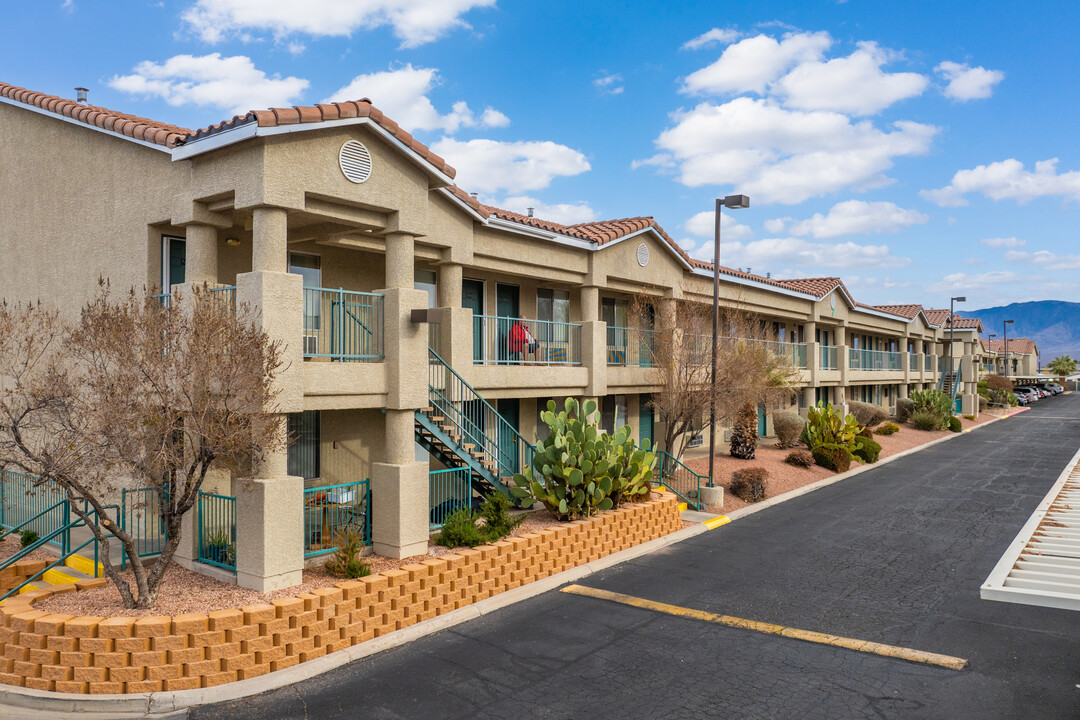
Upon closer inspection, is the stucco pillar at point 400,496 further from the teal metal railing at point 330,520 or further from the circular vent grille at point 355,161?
the circular vent grille at point 355,161

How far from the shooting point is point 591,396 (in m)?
19.8

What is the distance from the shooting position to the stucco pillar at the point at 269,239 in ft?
35.9

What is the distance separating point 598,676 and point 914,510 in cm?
1413

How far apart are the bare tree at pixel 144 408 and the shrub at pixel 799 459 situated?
67.6ft

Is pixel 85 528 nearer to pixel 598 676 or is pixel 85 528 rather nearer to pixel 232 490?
pixel 232 490

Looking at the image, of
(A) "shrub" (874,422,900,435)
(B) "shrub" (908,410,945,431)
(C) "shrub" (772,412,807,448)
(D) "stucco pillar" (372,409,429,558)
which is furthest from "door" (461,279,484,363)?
(B) "shrub" (908,410,945,431)

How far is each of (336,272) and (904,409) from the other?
39054mm

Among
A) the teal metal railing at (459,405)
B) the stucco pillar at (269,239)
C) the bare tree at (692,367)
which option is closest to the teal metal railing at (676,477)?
the bare tree at (692,367)


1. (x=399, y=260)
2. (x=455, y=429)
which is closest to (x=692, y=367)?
(x=455, y=429)

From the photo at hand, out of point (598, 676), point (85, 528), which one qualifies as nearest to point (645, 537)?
point (598, 676)

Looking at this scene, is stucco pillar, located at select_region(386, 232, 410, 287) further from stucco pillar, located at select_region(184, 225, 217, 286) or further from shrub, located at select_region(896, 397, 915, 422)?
shrub, located at select_region(896, 397, 915, 422)

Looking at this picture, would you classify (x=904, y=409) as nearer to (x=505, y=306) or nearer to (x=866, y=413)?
(x=866, y=413)

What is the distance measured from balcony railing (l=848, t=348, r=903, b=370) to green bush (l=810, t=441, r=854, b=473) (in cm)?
1338

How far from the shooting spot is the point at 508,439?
1933 centimetres
